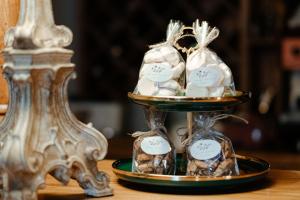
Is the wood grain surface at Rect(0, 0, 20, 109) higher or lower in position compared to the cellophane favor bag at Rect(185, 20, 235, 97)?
higher

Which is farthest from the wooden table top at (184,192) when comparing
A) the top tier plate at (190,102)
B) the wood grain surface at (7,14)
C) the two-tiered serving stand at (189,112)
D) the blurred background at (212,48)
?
the blurred background at (212,48)

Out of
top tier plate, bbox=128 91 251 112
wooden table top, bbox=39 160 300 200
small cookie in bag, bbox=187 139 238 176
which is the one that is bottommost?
wooden table top, bbox=39 160 300 200

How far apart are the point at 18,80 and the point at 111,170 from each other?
36 centimetres

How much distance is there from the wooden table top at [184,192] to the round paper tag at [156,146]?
0.06 metres

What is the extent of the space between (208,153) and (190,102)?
93 mm

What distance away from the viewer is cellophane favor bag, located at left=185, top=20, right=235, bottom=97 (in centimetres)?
113

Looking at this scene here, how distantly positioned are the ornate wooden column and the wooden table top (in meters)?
0.05

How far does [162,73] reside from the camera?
1.15 metres

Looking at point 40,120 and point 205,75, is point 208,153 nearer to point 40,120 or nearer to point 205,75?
point 205,75

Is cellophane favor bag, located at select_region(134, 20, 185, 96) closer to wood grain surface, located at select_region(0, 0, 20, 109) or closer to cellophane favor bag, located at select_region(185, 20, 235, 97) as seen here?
cellophane favor bag, located at select_region(185, 20, 235, 97)

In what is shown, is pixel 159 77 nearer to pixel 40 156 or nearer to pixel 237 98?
pixel 237 98

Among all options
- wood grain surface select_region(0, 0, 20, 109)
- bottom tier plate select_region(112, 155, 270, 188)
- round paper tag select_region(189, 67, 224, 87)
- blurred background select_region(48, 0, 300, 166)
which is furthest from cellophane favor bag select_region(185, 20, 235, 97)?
blurred background select_region(48, 0, 300, 166)

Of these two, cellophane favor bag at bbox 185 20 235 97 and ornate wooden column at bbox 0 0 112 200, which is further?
cellophane favor bag at bbox 185 20 235 97

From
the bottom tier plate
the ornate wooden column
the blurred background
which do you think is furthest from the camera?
the blurred background
